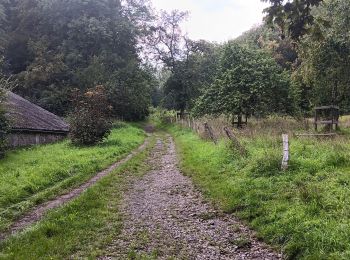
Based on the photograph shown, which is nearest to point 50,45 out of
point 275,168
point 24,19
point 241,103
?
point 24,19

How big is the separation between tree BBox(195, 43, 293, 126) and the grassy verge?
17.6 meters

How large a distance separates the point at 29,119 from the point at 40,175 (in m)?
14.2

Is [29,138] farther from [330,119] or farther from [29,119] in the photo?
[330,119]

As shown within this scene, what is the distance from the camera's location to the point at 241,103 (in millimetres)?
27281

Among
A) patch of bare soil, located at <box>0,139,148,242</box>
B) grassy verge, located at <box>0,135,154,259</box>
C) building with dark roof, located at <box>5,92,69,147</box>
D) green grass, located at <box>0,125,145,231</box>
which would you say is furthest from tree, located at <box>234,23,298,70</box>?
grassy verge, located at <box>0,135,154,259</box>

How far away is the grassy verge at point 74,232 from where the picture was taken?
728 cm

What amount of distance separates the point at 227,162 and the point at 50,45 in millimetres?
38925

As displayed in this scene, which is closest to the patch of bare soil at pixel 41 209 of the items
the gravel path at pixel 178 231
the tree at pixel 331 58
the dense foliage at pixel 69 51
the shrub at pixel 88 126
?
the gravel path at pixel 178 231

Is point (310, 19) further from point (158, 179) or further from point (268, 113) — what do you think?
point (268, 113)

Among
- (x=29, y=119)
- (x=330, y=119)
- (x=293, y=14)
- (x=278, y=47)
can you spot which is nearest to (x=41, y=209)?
(x=293, y=14)

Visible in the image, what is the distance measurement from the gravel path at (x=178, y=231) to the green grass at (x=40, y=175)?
289 centimetres

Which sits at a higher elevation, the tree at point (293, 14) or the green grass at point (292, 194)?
the tree at point (293, 14)

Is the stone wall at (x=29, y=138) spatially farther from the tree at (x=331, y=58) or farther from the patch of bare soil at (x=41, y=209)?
the tree at (x=331, y=58)

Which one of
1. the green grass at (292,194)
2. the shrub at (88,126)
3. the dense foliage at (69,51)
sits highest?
the dense foliage at (69,51)
